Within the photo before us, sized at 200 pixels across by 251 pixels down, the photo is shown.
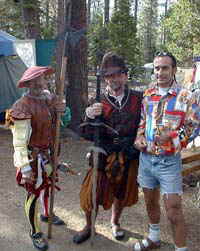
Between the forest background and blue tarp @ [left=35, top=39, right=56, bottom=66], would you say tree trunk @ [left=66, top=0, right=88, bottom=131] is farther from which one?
blue tarp @ [left=35, top=39, right=56, bottom=66]

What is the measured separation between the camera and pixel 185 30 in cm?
1622

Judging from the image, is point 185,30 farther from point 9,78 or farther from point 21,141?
point 21,141

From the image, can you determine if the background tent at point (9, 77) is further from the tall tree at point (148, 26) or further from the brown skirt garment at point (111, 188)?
the tall tree at point (148, 26)

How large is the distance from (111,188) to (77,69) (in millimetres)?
4404

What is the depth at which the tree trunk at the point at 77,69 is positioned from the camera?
→ 7.13 m

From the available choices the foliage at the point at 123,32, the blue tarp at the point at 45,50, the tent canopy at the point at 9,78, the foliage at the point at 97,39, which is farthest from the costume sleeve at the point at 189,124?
the foliage at the point at 123,32

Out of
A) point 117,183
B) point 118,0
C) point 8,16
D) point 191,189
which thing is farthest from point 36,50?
point 118,0

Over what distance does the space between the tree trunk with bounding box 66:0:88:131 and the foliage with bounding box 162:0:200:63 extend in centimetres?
897

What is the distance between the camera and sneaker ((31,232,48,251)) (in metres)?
3.43

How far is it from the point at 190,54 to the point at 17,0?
9.50 m

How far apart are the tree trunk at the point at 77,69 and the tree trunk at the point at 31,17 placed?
383 centimetres

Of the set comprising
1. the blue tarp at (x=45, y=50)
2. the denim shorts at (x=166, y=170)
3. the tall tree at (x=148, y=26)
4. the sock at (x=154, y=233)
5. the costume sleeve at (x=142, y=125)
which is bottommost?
the sock at (x=154, y=233)

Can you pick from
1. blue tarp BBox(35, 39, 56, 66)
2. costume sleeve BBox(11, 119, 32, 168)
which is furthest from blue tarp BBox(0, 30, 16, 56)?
costume sleeve BBox(11, 119, 32, 168)

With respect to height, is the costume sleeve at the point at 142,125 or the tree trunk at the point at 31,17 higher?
the tree trunk at the point at 31,17
